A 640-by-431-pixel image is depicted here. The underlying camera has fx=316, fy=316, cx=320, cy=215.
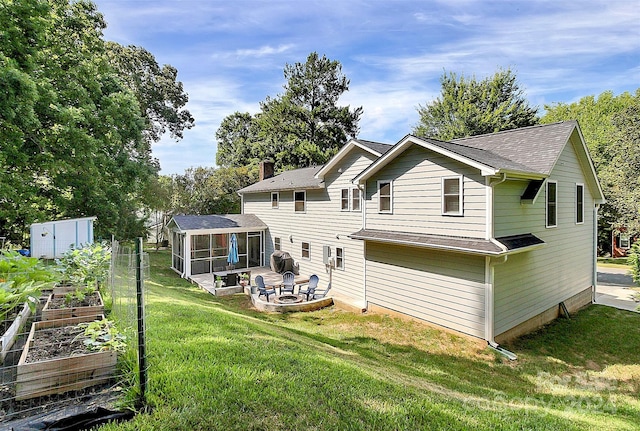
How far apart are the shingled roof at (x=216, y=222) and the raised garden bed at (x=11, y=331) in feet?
36.2

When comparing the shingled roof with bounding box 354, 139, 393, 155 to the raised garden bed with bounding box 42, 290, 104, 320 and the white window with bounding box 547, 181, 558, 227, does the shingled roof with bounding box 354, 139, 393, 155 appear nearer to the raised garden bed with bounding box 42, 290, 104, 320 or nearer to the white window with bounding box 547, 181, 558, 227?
the white window with bounding box 547, 181, 558, 227

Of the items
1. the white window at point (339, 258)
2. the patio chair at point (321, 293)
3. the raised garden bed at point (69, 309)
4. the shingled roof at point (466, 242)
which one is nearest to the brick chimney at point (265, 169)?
the white window at point (339, 258)

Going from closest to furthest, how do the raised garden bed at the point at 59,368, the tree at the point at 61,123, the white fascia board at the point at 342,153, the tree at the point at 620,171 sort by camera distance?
the raised garden bed at the point at 59,368
the tree at the point at 61,123
the white fascia board at the point at 342,153
the tree at the point at 620,171

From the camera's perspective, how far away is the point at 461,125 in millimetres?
29859

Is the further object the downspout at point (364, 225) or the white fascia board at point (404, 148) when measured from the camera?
the downspout at point (364, 225)

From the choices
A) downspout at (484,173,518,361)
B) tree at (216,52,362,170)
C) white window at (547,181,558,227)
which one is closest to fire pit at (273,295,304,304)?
downspout at (484,173,518,361)

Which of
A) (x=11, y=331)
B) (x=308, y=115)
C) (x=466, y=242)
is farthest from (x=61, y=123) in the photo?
(x=308, y=115)

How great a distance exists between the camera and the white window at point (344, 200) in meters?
13.4

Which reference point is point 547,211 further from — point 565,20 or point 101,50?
point 101,50

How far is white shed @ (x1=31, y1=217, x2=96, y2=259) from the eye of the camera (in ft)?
34.8

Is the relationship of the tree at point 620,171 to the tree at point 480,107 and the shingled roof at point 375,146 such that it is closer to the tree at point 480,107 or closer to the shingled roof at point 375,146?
the tree at point 480,107

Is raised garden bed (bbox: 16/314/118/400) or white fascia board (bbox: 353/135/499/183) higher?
white fascia board (bbox: 353/135/499/183)

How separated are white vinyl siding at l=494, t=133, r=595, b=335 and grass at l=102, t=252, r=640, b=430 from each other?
1.03m

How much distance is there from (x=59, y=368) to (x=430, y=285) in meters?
8.65
